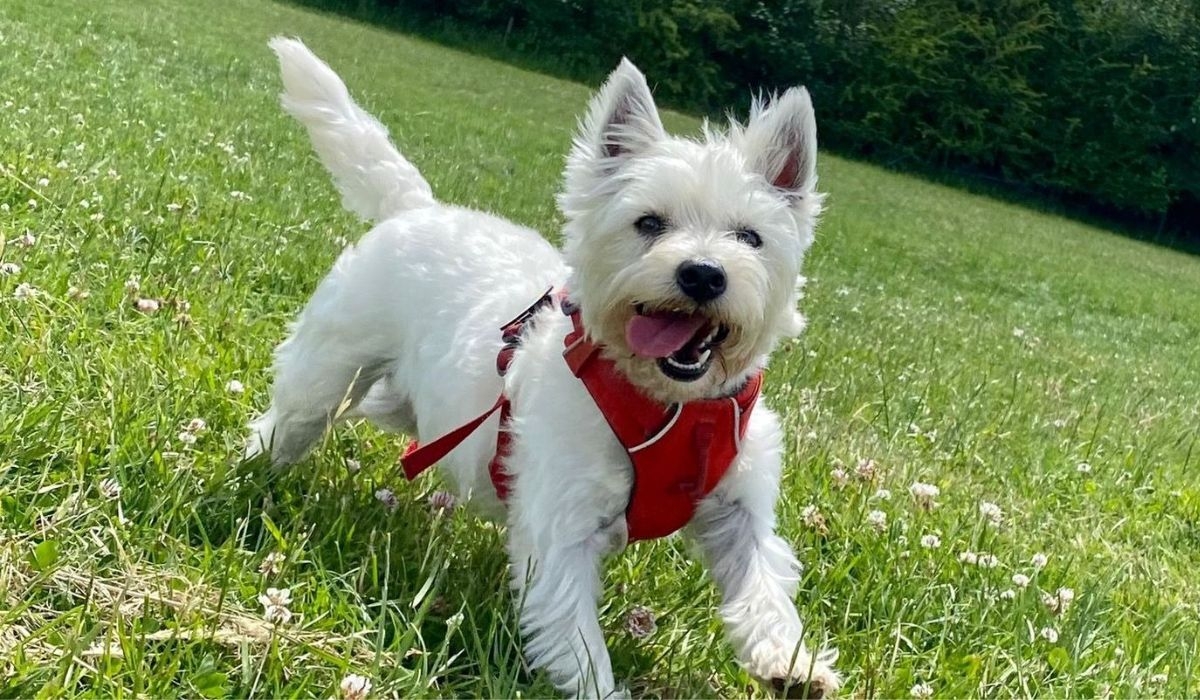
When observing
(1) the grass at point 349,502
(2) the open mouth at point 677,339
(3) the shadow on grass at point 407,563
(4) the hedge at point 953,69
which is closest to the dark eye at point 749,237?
(2) the open mouth at point 677,339

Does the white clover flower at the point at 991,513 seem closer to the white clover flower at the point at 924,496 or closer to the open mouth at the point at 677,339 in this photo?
the white clover flower at the point at 924,496

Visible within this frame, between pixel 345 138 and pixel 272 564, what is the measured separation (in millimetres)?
2265

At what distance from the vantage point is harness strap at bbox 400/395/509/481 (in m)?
3.47

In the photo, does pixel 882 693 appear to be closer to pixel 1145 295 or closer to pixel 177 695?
pixel 177 695

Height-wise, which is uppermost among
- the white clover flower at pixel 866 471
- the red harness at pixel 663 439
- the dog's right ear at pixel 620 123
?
the dog's right ear at pixel 620 123

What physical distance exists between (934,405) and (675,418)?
3.59m

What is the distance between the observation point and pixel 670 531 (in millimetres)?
3264

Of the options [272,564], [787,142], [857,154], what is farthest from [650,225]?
[857,154]

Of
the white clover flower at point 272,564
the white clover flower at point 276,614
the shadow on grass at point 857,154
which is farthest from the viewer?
the shadow on grass at point 857,154

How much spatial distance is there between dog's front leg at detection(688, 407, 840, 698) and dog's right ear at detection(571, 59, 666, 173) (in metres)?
0.97

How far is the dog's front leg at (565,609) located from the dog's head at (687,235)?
53cm

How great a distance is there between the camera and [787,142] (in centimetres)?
355

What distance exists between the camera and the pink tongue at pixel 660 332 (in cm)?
309

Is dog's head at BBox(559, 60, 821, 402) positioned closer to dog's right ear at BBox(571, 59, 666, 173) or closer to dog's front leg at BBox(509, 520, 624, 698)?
dog's right ear at BBox(571, 59, 666, 173)
